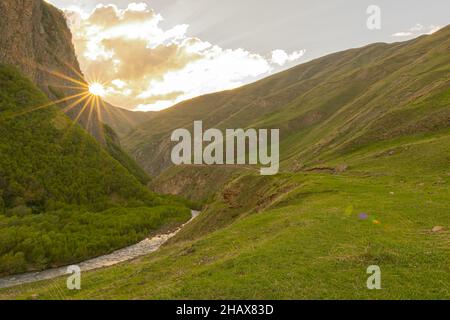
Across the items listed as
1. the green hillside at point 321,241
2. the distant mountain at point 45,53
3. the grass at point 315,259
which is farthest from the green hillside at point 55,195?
the grass at point 315,259

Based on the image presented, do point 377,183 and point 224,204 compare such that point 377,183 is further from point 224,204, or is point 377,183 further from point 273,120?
point 273,120

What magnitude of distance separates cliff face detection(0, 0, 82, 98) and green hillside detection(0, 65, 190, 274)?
54.9 feet

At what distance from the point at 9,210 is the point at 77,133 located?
44706mm

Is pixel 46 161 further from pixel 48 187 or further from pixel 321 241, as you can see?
pixel 321 241

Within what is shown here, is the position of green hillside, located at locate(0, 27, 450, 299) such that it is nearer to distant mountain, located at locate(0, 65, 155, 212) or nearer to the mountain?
the mountain

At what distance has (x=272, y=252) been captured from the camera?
20000 millimetres

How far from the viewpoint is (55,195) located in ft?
306

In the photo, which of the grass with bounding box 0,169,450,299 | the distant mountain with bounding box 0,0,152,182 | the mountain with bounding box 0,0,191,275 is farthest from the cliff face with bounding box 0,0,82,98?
the grass with bounding box 0,169,450,299

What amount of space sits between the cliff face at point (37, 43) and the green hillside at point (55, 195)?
54.9ft

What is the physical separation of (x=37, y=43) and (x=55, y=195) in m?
98.9

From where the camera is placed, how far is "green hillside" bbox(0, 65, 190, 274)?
212 ft

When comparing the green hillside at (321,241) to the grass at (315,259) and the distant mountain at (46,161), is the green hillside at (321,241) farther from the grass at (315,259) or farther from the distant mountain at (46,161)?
the distant mountain at (46,161)

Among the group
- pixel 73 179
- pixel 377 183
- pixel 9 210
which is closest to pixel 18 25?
pixel 73 179
